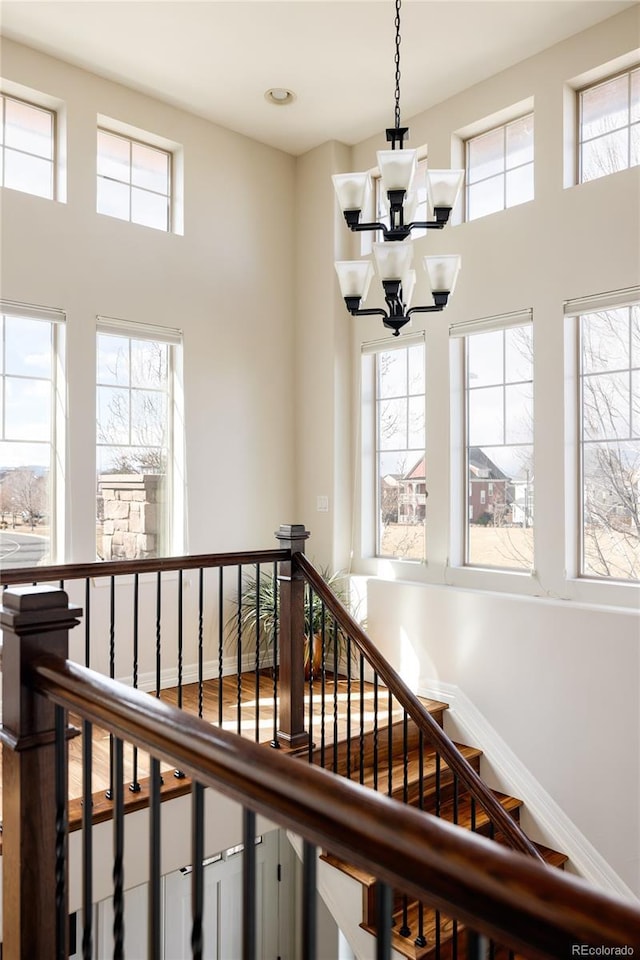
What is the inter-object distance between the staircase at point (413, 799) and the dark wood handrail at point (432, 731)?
0.07 metres

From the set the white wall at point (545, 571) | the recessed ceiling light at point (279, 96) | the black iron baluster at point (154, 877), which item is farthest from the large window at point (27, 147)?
the black iron baluster at point (154, 877)

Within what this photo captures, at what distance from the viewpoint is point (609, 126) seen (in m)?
3.94

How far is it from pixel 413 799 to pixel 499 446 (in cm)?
205

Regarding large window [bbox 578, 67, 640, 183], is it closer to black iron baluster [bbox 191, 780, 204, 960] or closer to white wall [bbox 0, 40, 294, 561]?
white wall [bbox 0, 40, 294, 561]

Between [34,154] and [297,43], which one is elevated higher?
[297,43]

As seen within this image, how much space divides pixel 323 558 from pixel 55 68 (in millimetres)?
3456

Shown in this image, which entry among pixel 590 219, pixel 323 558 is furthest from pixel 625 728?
pixel 590 219

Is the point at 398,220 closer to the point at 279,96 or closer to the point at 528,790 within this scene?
the point at 279,96

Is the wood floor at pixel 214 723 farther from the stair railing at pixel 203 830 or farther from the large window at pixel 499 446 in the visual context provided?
the large window at pixel 499 446

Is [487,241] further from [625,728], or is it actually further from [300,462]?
[625,728]

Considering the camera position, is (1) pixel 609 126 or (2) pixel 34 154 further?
(2) pixel 34 154

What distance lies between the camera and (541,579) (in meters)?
4.06

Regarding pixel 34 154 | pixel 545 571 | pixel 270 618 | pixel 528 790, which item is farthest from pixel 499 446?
pixel 34 154

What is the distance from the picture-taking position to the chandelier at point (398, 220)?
275cm
